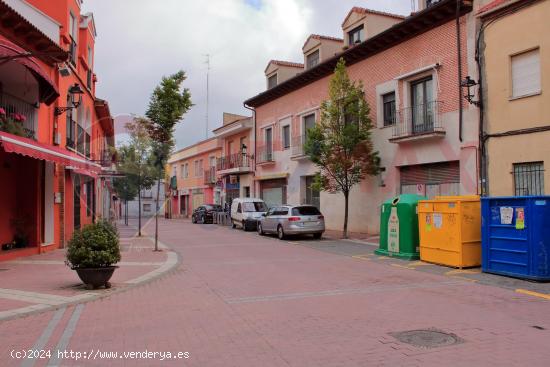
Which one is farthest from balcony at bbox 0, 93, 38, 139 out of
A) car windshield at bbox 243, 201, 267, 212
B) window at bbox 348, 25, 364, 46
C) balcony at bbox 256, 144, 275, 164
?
balcony at bbox 256, 144, 275, 164

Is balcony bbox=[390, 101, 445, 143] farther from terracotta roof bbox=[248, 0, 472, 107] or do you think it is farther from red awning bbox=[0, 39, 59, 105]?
red awning bbox=[0, 39, 59, 105]

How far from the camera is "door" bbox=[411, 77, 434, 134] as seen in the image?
18375 millimetres

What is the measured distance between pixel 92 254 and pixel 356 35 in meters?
18.9

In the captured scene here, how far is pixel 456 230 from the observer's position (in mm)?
11523

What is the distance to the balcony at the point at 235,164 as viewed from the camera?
1361 inches

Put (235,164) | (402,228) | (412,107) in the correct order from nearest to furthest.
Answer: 1. (402,228)
2. (412,107)
3. (235,164)

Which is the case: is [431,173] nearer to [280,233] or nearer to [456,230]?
[280,233]

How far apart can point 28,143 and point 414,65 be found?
1441cm

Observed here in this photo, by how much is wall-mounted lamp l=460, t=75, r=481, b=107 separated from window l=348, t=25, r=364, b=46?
8232 millimetres

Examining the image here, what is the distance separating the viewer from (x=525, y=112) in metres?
14.4

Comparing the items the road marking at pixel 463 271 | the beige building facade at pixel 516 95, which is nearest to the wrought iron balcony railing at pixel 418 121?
the beige building facade at pixel 516 95

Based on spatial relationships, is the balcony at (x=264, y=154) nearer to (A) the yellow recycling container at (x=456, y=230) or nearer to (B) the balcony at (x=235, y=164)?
(B) the balcony at (x=235, y=164)

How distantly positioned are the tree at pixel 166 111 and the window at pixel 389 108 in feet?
28.2

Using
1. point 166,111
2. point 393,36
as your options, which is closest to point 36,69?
point 166,111
